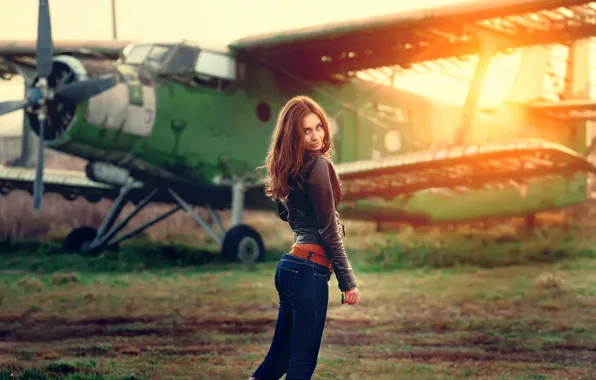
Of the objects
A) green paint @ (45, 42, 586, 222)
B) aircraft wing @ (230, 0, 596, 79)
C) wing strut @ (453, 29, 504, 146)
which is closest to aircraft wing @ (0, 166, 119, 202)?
green paint @ (45, 42, 586, 222)

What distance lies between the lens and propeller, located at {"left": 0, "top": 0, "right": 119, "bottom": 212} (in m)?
10.0

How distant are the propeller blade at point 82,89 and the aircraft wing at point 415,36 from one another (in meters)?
2.84

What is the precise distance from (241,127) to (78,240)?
3.44 m

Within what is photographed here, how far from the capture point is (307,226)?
3.44 metres

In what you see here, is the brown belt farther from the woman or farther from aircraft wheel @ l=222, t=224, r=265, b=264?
aircraft wheel @ l=222, t=224, r=265, b=264

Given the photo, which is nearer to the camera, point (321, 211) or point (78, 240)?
point (321, 211)

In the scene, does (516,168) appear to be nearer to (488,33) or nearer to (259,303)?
(488,33)

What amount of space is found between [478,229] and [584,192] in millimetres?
2680

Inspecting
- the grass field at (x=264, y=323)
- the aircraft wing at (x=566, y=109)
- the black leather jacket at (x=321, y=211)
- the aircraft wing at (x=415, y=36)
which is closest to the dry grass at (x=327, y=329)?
the grass field at (x=264, y=323)

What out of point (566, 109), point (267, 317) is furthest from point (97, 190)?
point (566, 109)

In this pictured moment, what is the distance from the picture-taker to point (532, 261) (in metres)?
12.2

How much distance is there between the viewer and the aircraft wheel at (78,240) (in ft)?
41.8

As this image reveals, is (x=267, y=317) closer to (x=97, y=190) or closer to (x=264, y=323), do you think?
(x=264, y=323)

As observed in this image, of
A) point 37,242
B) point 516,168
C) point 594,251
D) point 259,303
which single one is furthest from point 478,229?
point 259,303
